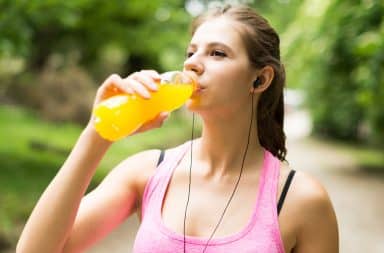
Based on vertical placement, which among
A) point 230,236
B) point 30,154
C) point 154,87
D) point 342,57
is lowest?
point 30,154

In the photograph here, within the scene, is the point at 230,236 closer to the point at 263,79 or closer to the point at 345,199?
the point at 263,79

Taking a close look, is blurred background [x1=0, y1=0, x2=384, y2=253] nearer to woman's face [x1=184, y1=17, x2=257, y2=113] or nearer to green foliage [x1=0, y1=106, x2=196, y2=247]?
green foliage [x1=0, y1=106, x2=196, y2=247]

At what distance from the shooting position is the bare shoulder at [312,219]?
1.60 m

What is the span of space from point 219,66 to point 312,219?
0.47 meters

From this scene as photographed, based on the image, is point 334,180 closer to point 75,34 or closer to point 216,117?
point 75,34

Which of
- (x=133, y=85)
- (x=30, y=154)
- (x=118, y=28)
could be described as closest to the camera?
(x=133, y=85)

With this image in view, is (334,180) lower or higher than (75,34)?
lower

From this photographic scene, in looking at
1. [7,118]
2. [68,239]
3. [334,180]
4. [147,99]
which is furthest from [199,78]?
[7,118]

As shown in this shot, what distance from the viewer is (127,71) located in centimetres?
Answer: 1752

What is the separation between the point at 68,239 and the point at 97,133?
0.32 metres

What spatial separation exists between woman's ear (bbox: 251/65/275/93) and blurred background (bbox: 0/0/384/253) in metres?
1.61

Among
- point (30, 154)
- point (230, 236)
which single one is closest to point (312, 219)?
point (230, 236)

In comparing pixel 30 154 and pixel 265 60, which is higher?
pixel 265 60

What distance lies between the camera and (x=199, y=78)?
1.62 metres
